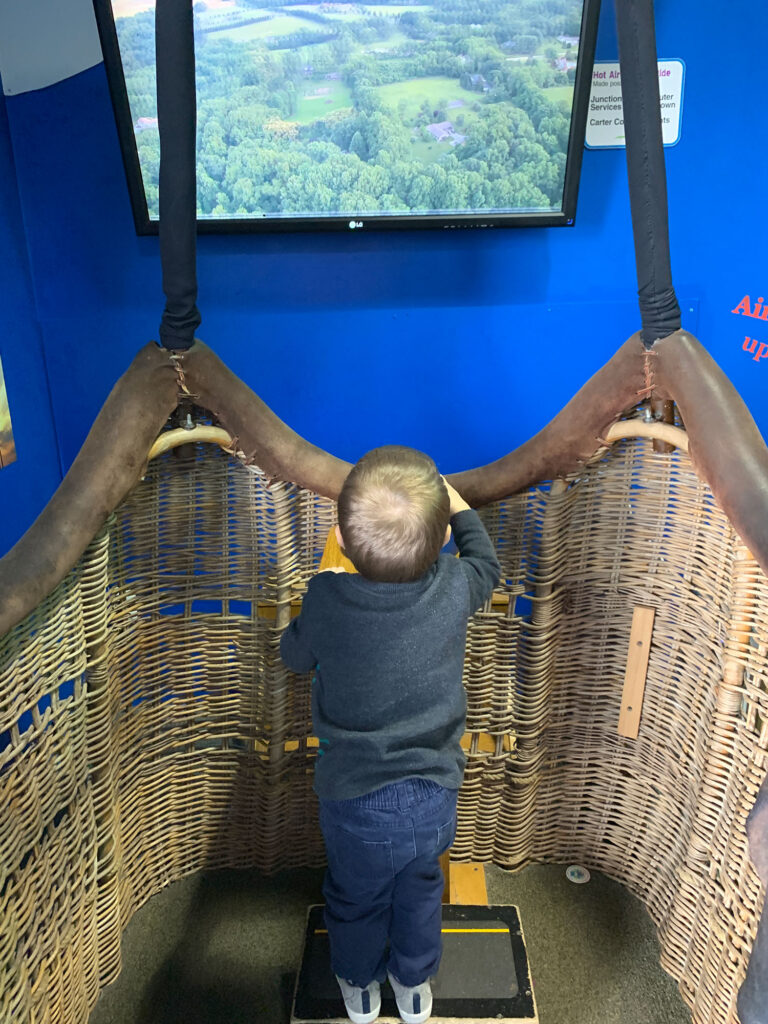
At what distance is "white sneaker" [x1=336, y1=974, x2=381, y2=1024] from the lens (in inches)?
46.2

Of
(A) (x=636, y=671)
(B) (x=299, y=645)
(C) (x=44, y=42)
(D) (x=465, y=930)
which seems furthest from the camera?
(C) (x=44, y=42)

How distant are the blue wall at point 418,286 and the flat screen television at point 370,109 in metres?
0.08

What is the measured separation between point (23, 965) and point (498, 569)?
0.79 metres

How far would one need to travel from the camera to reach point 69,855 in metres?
1.18

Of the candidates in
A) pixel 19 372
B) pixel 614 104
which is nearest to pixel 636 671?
pixel 614 104

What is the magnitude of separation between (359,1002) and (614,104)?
1783 millimetres

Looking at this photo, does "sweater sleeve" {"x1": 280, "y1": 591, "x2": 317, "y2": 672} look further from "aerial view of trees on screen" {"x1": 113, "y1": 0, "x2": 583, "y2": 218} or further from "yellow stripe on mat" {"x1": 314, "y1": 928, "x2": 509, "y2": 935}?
"aerial view of trees on screen" {"x1": 113, "y1": 0, "x2": 583, "y2": 218}

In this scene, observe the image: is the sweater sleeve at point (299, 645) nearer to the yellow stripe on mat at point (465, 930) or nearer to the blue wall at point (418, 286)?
the yellow stripe on mat at point (465, 930)

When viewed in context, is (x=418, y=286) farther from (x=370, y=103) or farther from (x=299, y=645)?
(x=299, y=645)

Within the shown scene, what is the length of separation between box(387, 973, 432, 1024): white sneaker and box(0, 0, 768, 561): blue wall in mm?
1231

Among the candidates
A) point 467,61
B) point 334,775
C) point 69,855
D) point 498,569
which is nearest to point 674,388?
point 498,569

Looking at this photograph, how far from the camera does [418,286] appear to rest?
1.92m

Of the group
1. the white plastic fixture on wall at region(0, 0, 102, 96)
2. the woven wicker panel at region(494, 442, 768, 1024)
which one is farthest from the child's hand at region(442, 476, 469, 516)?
the white plastic fixture on wall at region(0, 0, 102, 96)

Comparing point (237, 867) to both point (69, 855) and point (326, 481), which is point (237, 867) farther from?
point (326, 481)
